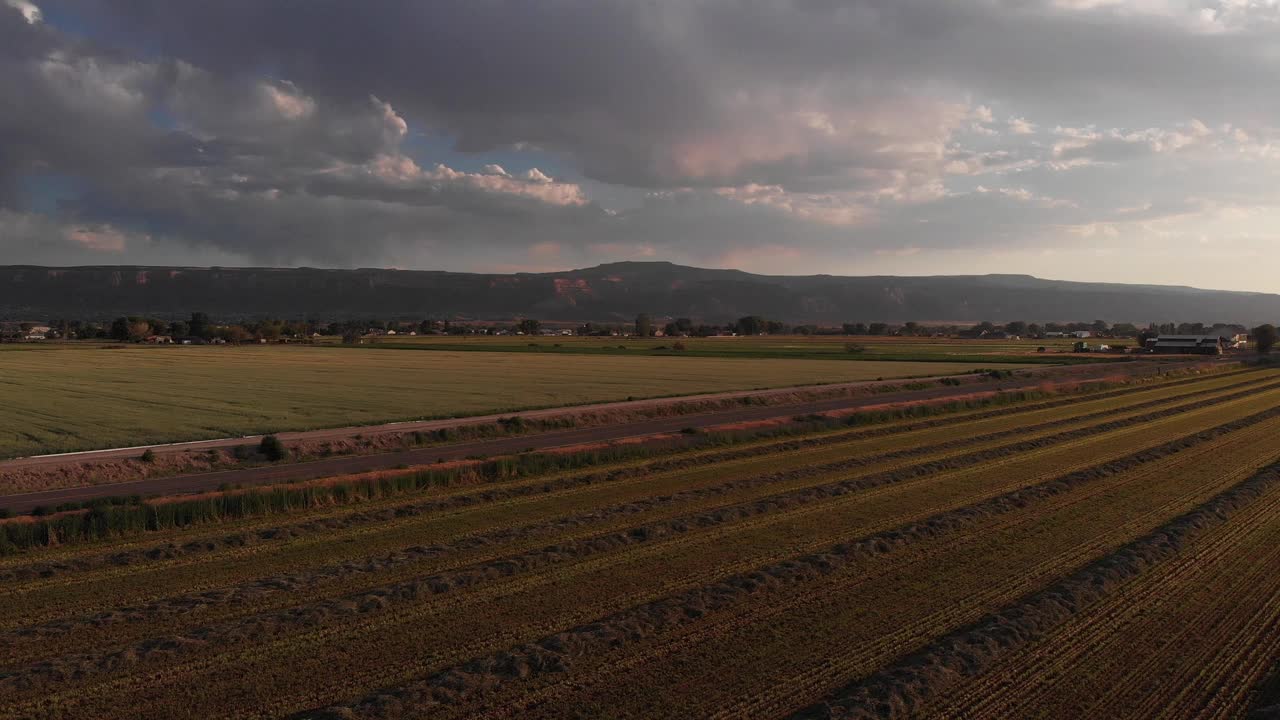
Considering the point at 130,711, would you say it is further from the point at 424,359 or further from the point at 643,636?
the point at 424,359

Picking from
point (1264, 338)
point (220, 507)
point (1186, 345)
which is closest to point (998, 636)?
point (220, 507)

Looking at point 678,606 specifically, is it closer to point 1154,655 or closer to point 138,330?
point 1154,655

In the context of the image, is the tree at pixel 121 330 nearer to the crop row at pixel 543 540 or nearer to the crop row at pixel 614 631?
the crop row at pixel 543 540

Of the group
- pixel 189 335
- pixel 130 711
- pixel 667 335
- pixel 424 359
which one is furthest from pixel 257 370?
pixel 667 335

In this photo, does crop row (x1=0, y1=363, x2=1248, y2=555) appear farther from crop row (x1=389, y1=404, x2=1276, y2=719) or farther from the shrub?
crop row (x1=389, y1=404, x2=1276, y2=719)

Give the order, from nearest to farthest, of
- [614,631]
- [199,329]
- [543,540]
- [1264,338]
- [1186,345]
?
[614,631]
[543,540]
[1186,345]
[1264,338]
[199,329]
